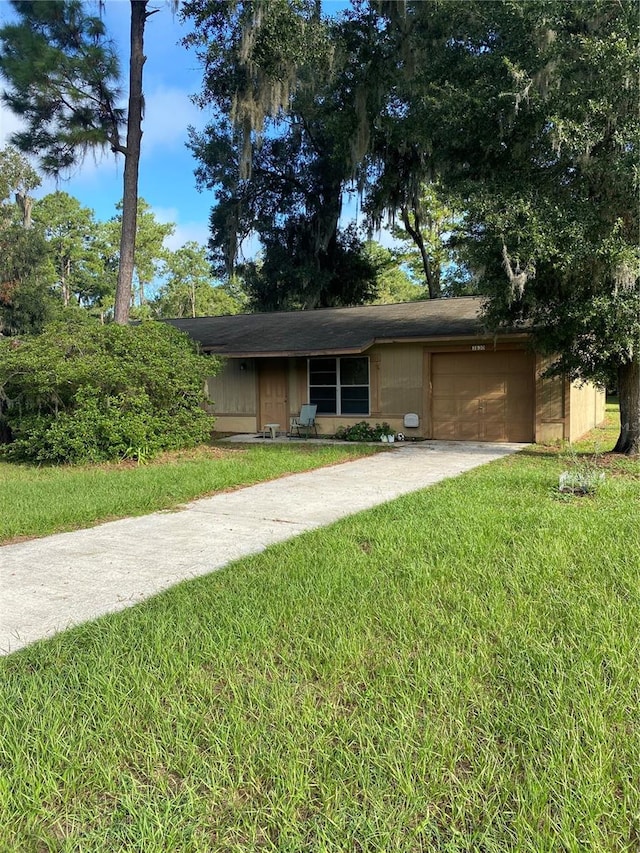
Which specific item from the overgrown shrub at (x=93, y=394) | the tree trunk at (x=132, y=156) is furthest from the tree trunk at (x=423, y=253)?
the overgrown shrub at (x=93, y=394)

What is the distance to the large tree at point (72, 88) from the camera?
38.9 ft

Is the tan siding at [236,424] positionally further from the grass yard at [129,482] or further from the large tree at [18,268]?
the large tree at [18,268]

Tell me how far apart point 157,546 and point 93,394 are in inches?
223

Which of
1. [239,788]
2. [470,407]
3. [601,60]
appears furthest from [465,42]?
[239,788]

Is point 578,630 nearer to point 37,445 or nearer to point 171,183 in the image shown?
point 37,445

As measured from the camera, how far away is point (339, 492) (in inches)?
285

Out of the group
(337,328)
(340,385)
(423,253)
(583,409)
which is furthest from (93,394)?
(423,253)

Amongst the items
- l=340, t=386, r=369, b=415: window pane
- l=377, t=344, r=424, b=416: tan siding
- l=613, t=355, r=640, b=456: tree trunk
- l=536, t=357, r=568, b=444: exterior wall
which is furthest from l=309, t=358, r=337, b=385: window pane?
l=613, t=355, r=640, b=456: tree trunk

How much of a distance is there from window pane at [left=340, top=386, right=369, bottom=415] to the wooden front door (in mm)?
1563

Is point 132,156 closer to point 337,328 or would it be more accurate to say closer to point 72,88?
point 72,88

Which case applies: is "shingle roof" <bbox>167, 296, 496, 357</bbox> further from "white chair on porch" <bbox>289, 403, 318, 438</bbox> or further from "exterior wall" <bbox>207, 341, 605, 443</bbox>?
"white chair on porch" <bbox>289, 403, 318, 438</bbox>

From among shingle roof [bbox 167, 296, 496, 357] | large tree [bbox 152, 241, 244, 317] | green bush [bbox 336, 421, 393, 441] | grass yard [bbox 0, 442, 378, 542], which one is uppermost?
large tree [bbox 152, 241, 244, 317]

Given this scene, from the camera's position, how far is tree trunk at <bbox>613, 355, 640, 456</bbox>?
916 centimetres

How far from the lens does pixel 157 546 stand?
4.99m
